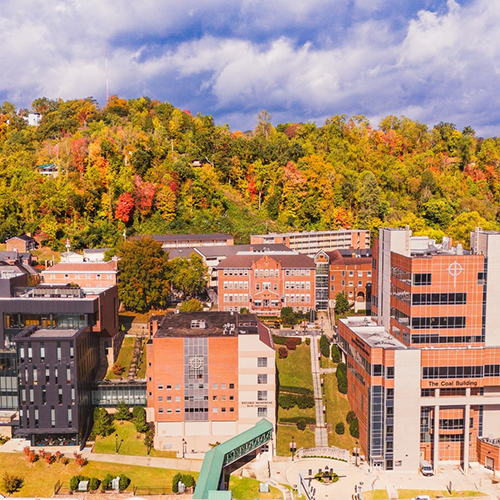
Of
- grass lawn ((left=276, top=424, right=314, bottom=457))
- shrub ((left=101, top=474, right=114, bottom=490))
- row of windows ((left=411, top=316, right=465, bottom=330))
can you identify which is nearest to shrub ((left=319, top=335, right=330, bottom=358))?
grass lawn ((left=276, top=424, right=314, bottom=457))

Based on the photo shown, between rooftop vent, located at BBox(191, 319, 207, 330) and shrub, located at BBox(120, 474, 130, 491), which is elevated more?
rooftop vent, located at BBox(191, 319, 207, 330)

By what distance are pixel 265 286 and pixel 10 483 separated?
5035 centimetres

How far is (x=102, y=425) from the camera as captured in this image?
6744 centimetres

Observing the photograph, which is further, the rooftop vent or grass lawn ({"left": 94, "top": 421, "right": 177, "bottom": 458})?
the rooftop vent

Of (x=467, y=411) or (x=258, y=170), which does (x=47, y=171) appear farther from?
(x=467, y=411)

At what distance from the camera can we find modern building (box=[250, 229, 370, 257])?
116 m

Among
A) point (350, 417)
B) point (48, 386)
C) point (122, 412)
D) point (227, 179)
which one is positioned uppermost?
point (227, 179)

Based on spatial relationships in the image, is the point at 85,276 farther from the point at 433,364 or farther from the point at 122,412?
the point at 433,364

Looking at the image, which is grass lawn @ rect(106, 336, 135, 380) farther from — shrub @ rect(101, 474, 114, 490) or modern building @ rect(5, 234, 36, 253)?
modern building @ rect(5, 234, 36, 253)

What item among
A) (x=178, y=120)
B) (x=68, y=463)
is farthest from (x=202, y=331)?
(x=178, y=120)

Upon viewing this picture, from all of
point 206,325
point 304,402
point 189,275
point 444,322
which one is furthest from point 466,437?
point 189,275

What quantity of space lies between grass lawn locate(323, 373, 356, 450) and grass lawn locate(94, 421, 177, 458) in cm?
1968

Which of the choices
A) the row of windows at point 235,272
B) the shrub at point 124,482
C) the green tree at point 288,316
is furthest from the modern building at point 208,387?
the row of windows at point 235,272

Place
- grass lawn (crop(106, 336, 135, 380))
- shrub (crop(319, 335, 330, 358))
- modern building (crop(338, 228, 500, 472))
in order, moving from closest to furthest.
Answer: modern building (crop(338, 228, 500, 472))
grass lawn (crop(106, 336, 135, 380))
shrub (crop(319, 335, 330, 358))
